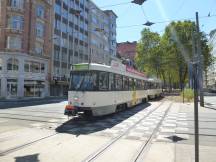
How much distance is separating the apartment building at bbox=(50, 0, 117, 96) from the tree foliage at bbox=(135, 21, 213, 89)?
10614 millimetres

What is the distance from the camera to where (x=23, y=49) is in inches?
1526

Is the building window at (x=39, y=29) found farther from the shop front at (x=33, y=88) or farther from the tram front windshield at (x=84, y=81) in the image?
the tram front windshield at (x=84, y=81)

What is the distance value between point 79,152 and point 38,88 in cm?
3646

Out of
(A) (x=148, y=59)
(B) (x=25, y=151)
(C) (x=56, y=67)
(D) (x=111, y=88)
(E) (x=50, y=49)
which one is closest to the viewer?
(B) (x=25, y=151)

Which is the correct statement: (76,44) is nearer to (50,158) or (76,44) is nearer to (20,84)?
(20,84)

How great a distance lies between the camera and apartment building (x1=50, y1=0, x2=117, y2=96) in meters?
48.7

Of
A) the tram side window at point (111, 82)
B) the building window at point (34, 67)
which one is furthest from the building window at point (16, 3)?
the tram side window at point (111, 82)

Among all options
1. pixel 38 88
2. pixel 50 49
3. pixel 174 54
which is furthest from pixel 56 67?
pixel 174 54

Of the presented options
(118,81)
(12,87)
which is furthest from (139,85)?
(12,87)

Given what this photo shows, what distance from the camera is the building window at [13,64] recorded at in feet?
121

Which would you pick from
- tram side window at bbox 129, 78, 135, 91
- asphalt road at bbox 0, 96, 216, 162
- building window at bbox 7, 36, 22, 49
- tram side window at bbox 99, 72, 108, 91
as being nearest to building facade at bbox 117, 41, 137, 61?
building window at bbox 7, 36, 22, 49

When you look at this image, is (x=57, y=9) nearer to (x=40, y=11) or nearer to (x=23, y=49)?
(x=40, y=11)

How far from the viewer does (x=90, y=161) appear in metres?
6.50

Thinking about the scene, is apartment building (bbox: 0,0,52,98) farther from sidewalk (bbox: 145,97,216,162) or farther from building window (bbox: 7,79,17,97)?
sidewalk (bbox: 145,97,216,162)
